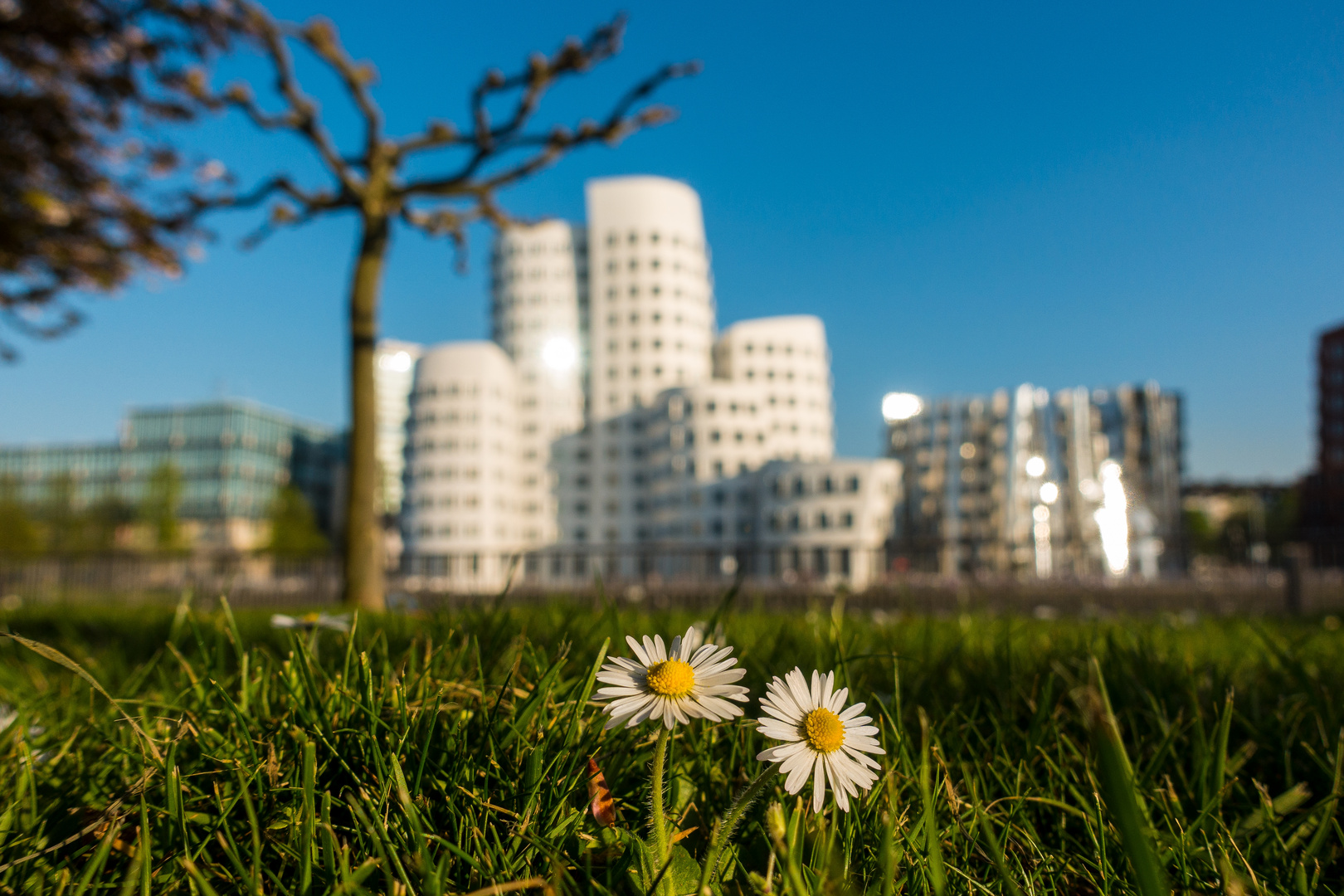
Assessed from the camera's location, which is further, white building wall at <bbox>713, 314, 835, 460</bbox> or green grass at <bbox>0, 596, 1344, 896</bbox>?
white building wall at <bbox>713, 314, 835, 460</bbox>

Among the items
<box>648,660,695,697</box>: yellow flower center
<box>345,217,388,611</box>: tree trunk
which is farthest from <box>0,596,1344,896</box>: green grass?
<box>345,217,388,611</box>: tree trunk

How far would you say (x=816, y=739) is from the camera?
0.82 meters

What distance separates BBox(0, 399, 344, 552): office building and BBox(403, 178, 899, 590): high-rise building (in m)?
40.3

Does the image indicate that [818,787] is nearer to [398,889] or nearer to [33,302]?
[398,889]

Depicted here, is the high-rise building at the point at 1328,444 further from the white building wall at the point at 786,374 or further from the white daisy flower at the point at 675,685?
the white daisy flower at the point at 675,685

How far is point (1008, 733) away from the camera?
1.62 metres

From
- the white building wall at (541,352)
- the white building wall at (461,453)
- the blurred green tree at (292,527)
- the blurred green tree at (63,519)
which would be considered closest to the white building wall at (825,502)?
the white building wall at (541,352)

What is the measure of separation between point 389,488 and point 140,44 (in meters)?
125

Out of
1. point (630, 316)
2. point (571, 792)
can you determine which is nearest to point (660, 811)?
point (571, 792)

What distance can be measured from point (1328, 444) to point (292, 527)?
355 feet

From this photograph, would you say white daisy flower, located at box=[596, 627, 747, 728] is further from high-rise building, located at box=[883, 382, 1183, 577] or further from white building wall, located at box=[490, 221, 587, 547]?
high-rise building, located at box=[883, 382, 1183, 577]

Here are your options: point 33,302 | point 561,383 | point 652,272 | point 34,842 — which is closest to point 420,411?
point 561,383

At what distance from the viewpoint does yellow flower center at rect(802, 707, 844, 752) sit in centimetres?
82

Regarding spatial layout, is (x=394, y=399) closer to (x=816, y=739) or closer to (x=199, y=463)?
(x=199, y=463)
